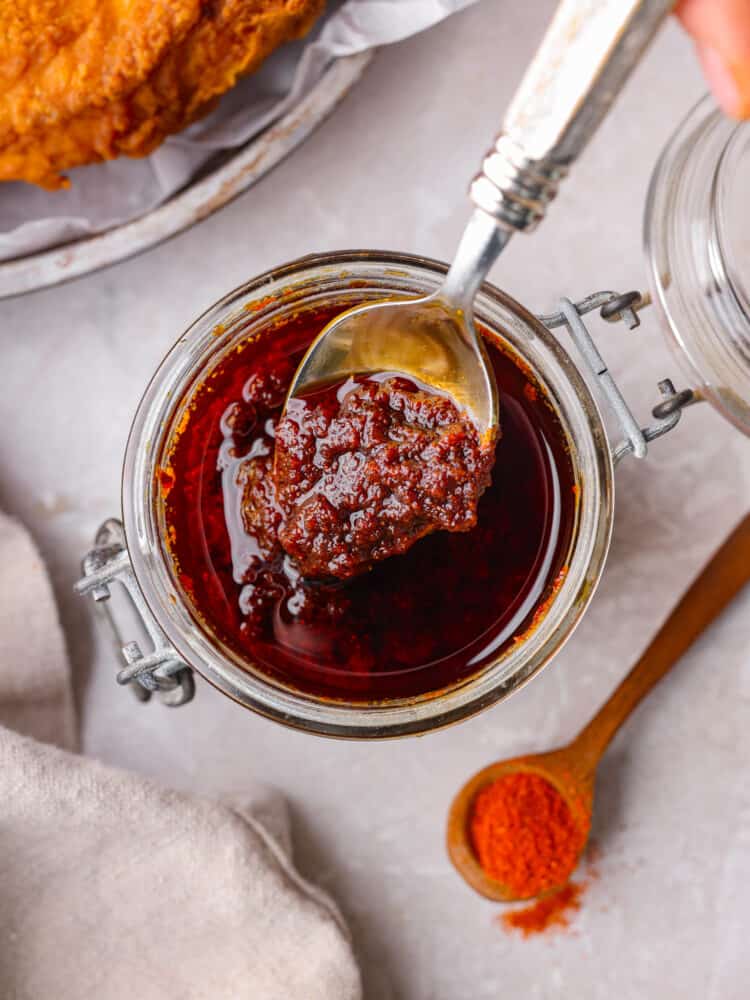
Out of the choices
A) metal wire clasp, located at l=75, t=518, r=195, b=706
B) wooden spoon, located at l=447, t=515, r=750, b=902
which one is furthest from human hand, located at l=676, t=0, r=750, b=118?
metal wire clasp, located at l=75, t=518, r=195, b=706

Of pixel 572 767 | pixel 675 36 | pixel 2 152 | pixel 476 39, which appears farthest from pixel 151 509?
pixel 675 36

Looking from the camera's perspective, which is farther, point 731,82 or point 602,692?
point 602,692

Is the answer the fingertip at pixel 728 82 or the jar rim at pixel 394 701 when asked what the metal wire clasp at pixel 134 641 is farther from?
the fingertip at pixel 728 82

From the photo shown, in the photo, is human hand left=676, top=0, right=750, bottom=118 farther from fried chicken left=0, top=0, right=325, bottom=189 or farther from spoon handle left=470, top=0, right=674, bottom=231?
fried chicken left=0, top=0, right=325, bottom=189

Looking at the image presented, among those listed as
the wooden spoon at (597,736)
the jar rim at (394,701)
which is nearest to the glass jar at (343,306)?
the jar rim at (394,701)

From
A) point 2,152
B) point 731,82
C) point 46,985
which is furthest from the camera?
point 46,985

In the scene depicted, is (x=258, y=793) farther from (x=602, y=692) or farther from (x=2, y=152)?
(x=2, y=152)
